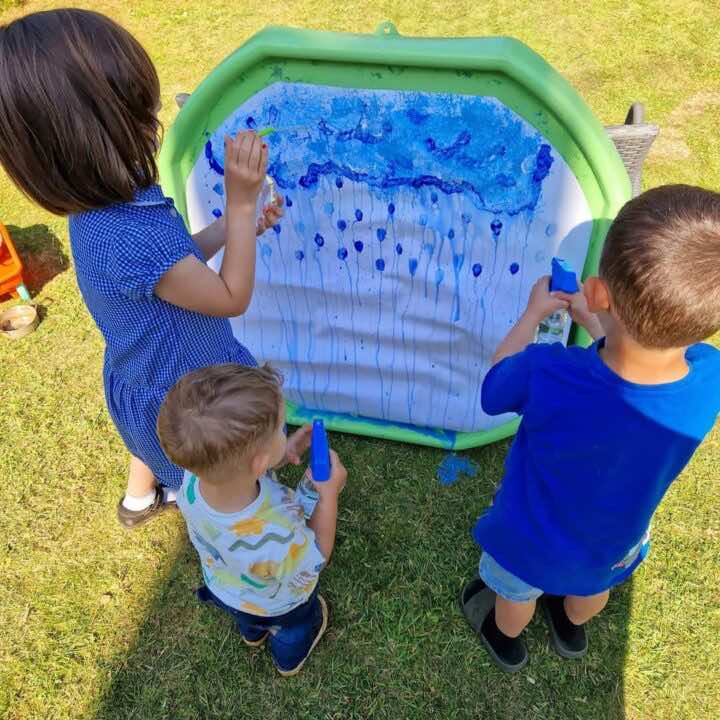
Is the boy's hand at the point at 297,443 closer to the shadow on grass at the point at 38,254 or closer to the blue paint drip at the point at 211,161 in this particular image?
the blue paint drip at the point at 211,161

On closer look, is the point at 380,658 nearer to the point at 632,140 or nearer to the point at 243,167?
the point at 243,167

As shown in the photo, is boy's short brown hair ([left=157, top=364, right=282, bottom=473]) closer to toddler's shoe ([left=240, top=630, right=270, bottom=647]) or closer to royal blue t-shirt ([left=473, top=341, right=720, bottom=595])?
royal blue t-shirt ([left=473, top=341, right=720, bottom=595])

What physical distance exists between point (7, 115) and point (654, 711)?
2059 millimetres

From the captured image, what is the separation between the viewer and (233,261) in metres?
1.48

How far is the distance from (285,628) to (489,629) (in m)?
0.58

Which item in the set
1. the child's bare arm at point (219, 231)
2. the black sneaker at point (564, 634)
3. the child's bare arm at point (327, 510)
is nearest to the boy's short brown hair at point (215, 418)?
the child's bare arm at point (327, 510)

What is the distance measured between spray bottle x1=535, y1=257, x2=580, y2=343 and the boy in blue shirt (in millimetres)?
24

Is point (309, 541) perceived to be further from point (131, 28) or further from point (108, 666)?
point (131, 28)

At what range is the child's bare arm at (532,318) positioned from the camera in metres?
1.45

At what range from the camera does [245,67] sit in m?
1.78

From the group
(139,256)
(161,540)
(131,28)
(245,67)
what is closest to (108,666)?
(161,540)

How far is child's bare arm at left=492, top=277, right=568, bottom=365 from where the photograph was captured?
57.2 inches

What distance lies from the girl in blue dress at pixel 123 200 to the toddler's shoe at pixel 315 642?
59 cm

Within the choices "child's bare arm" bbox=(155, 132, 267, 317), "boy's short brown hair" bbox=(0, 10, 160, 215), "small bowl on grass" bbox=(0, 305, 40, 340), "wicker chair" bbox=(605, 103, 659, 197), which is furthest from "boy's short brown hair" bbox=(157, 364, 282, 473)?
"small bowl on grass" bbox=(0, 305, 40, 340)
